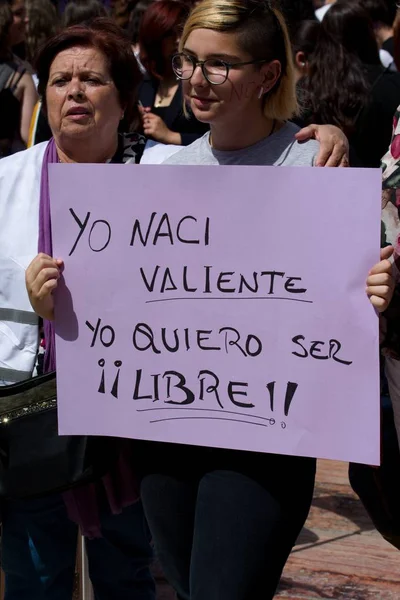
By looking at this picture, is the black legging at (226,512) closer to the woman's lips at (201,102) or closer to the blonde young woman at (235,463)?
the blonde young woman at (235,463)

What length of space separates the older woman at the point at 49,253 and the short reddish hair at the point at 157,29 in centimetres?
159

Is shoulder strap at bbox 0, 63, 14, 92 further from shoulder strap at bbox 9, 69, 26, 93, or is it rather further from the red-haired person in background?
the red-haired person in background

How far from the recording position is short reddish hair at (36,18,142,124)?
108 inches

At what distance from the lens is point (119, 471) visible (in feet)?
8.79

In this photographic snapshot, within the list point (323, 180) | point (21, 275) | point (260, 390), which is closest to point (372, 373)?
point (260, 390)

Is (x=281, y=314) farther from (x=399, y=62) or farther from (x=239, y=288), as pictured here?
(x=399, y=62)

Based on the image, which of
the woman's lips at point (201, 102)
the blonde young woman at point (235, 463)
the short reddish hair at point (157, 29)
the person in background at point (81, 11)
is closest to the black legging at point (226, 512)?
the blonde young woman at point (235, 463)

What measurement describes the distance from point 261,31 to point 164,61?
2275mm

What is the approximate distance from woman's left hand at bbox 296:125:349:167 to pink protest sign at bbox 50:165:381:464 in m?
0.17

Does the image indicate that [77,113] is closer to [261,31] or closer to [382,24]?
[261,31]

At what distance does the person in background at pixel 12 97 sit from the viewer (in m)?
4.89

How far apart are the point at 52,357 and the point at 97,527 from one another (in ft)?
1.56

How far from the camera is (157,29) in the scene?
441 centimetres

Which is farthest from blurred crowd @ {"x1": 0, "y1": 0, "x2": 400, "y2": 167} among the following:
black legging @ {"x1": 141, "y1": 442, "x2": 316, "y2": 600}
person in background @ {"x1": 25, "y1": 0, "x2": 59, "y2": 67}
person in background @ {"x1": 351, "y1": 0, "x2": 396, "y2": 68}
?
black legging @ {"x1": 141, "y1": 442, "x2": 316, "y2": 600}
